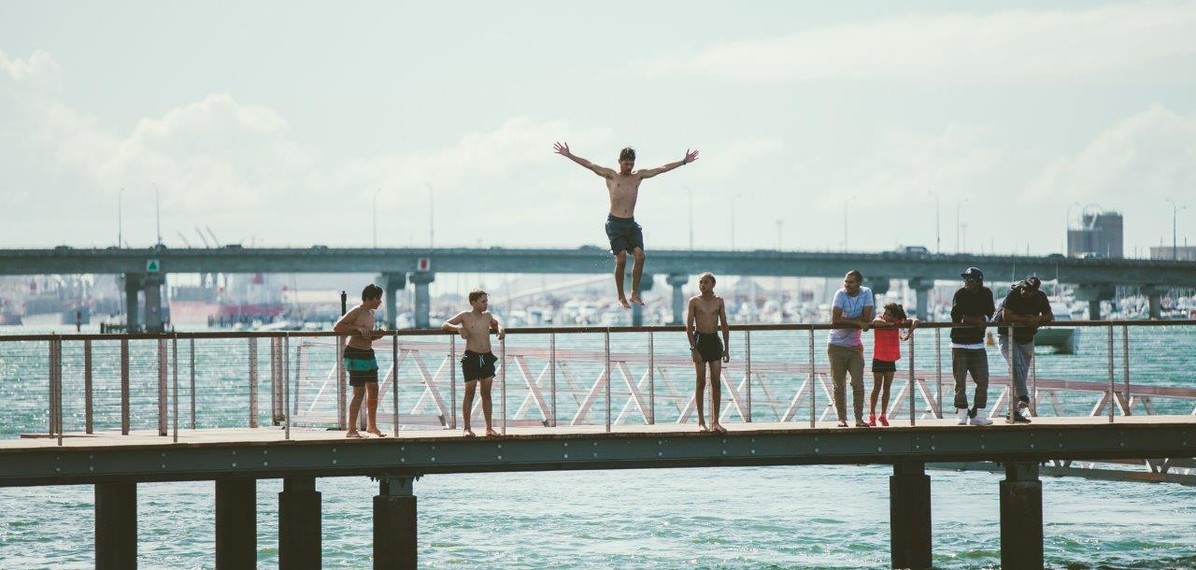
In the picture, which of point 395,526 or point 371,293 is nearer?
point 371,293

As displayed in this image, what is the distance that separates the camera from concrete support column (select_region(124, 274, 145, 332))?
157 metres

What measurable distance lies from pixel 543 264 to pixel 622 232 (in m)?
131

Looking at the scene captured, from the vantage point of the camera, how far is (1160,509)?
3938 cm

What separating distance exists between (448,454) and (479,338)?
56.1 inches

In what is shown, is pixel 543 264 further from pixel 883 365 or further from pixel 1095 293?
pixel 883 365

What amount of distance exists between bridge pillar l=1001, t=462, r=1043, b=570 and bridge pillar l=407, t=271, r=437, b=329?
5335 inches

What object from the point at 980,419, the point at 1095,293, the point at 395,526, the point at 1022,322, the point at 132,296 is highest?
the point at 132,296

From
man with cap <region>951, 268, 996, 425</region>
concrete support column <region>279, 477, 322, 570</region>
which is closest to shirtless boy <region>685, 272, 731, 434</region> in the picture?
man with cap <region>951, 268, 996, 425</region>

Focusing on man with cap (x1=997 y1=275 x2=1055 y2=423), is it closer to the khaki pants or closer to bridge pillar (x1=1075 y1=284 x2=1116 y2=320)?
the khaki pants

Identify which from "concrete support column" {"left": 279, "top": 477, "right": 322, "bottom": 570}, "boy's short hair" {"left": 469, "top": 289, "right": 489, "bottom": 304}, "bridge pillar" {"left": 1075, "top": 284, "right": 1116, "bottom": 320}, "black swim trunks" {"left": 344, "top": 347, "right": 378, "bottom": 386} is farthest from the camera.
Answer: "bridge pillar" {"left": 1075, "top": 284, "right": 1116, "bottom": 320}

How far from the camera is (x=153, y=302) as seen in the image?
162 metres

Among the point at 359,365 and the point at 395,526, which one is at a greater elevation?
the point at 359,365

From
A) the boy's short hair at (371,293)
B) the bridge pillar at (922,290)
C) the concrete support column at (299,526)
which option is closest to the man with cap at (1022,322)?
the boy's short hair at (371,293)

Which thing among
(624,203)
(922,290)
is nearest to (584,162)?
(624,203)
